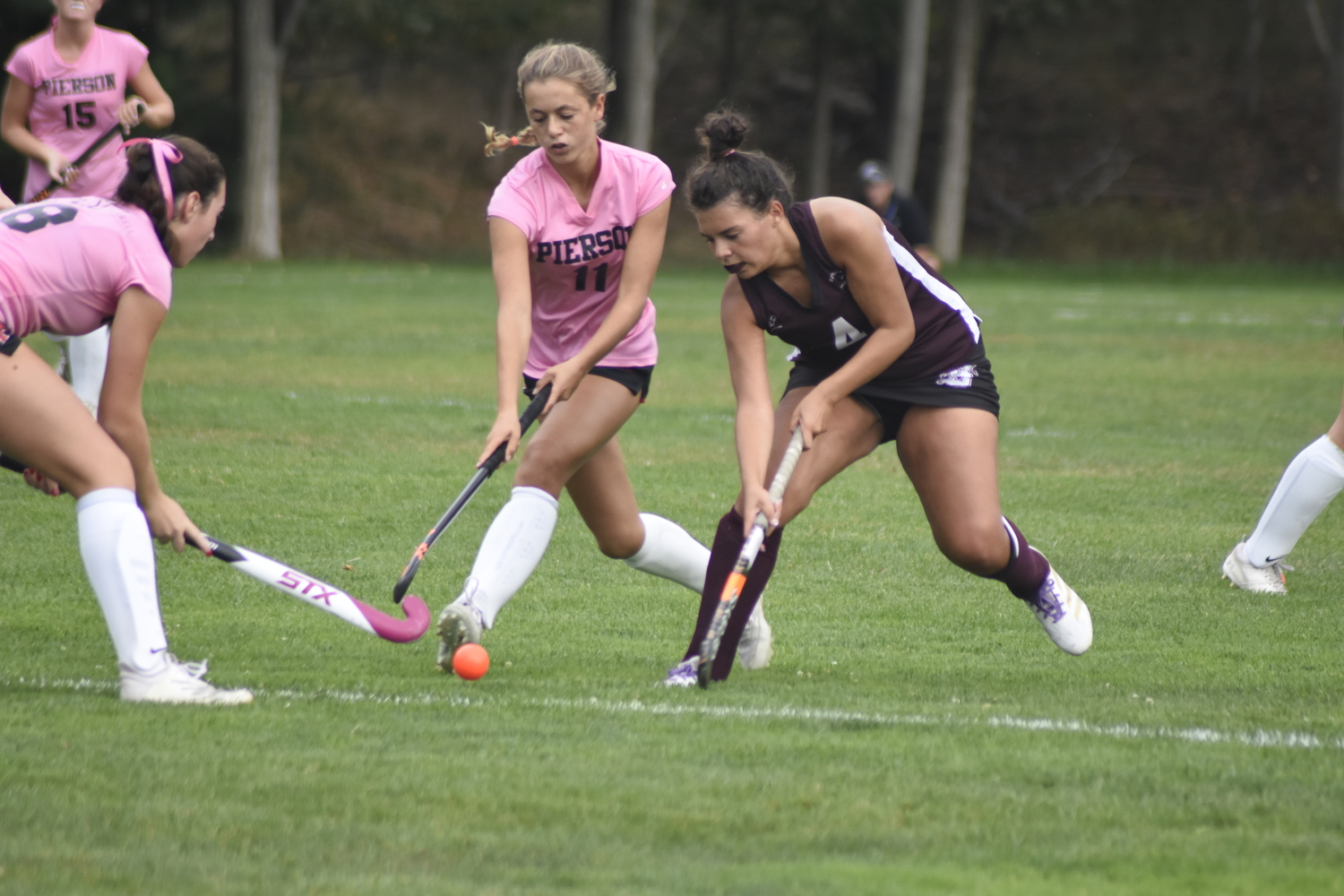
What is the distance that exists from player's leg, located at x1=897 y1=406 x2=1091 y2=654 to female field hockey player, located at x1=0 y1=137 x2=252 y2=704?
199cm

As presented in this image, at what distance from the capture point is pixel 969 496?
4.64m

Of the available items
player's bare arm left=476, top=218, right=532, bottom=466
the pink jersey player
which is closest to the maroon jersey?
player's bare arm left=476, top=218, right=532, bottom=466

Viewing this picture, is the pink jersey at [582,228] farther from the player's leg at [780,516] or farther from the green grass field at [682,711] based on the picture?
the green grass field at [682,711]

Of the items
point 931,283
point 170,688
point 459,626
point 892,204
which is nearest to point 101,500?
point 170,688

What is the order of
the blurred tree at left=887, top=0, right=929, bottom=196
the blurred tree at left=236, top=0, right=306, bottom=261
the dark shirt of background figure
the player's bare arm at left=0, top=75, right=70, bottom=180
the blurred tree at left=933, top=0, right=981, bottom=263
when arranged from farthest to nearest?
the blurred tree at left=933, top=0, right=981, bottom=263 < the blurred tree at left=887, top=0, right=929, bottom=196 < the blurred tree at left=236, top=0, right=306, bottom=261 < the dark shirt of background figure < the player's bare arm at left=0, top=75, right=70, bottom=180

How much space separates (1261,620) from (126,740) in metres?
3.62

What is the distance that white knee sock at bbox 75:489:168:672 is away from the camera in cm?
386

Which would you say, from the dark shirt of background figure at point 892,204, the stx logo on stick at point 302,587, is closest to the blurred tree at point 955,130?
the dark shirt of background figure at point 892,204

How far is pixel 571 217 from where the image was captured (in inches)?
186

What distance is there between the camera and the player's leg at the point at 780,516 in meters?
4.45

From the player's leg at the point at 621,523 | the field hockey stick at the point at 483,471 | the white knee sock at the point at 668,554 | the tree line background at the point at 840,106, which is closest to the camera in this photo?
the field hockey stick at the point at 483,471

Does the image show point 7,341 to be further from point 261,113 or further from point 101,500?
point 261,113

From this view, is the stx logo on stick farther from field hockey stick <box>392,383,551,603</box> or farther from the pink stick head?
field hockey stick <box>392,383,551,603</box>

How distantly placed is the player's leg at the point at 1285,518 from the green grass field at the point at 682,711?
0.50ft
